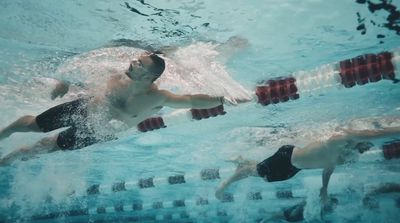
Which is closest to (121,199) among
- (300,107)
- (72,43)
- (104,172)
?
(104,172)

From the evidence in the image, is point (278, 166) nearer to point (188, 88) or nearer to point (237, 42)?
point (188, 88)

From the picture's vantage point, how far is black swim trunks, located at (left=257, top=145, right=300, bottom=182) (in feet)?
27.5

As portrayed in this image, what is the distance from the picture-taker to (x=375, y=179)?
1794 cm

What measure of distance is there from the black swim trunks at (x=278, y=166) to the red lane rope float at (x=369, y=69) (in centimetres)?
278

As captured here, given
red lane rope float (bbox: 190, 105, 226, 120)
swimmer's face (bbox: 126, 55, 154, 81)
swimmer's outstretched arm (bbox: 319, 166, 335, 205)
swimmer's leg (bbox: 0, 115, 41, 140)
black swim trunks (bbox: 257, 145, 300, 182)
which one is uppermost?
swimmer's face (bbox: 126, 55, 154, 81)

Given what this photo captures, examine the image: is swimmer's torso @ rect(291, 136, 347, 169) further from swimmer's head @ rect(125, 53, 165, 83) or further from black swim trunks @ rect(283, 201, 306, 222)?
swimmer's head @ rect(125, 53, 165, 83)

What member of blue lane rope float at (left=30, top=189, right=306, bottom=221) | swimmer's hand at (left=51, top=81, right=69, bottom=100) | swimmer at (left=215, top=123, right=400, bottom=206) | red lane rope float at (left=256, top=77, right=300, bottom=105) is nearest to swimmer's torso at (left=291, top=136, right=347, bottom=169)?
swimmer at (left=215, top=123, right=400, bottom=206)

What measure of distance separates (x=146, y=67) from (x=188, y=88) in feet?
8.91

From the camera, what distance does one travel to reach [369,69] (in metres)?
5.80

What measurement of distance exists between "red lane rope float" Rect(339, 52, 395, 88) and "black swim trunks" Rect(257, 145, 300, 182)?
2.78 m

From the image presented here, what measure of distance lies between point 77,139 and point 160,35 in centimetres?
269

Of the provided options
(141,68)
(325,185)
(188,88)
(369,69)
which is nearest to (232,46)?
(188,88)

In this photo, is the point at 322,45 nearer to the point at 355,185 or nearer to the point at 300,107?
the point at 300,107

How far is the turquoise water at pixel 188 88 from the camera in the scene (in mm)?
5379
